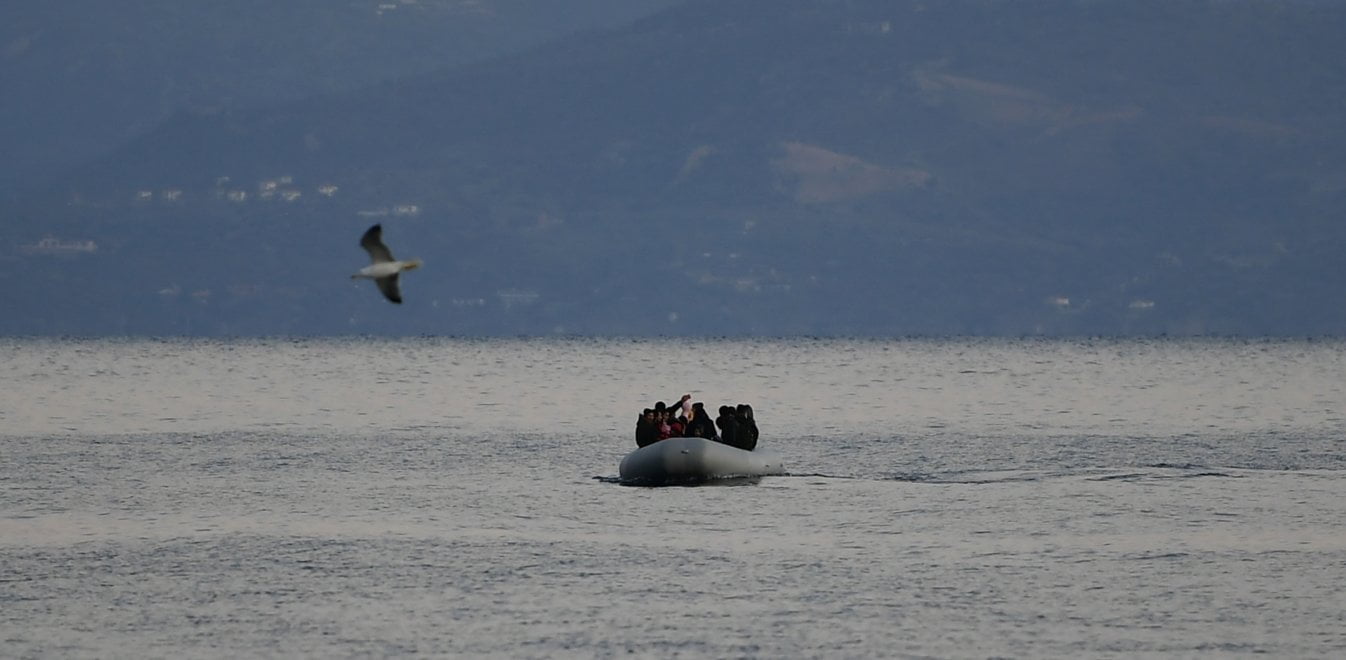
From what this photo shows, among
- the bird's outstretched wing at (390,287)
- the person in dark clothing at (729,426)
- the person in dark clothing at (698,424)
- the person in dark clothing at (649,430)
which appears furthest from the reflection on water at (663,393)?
the bird's outstretched wing at (390,287)

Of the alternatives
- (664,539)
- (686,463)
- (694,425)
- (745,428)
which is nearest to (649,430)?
(694,425)

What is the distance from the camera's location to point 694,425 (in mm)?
47031

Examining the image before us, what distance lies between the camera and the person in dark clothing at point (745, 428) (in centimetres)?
4788

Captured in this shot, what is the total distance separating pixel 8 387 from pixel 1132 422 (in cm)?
6048

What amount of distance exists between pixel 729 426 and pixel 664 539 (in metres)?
9.26

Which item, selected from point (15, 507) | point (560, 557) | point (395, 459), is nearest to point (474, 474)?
point (395, 459)

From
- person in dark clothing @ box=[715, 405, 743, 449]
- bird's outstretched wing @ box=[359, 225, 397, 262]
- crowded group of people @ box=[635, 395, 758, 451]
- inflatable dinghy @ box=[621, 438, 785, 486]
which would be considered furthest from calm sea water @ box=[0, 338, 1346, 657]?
bird's outstretched wing @ box=[359, 225, 397, 262]

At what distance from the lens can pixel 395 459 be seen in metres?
59.9

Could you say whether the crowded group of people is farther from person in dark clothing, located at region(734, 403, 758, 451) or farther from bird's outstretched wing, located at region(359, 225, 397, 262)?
bird's outstretched wing, located at region(359, 225, 397, 262)

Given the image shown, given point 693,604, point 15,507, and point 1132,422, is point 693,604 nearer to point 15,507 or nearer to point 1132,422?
point 15,507

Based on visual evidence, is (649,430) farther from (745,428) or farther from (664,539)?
(664,539)

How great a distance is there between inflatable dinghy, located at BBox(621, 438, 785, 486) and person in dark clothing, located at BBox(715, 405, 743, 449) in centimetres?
36

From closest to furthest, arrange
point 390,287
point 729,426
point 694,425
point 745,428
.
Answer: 1. point 390,287
2. point 694,425
3. point 729,426
4. point 745,428

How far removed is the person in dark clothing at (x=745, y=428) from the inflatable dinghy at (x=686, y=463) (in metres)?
0.23
